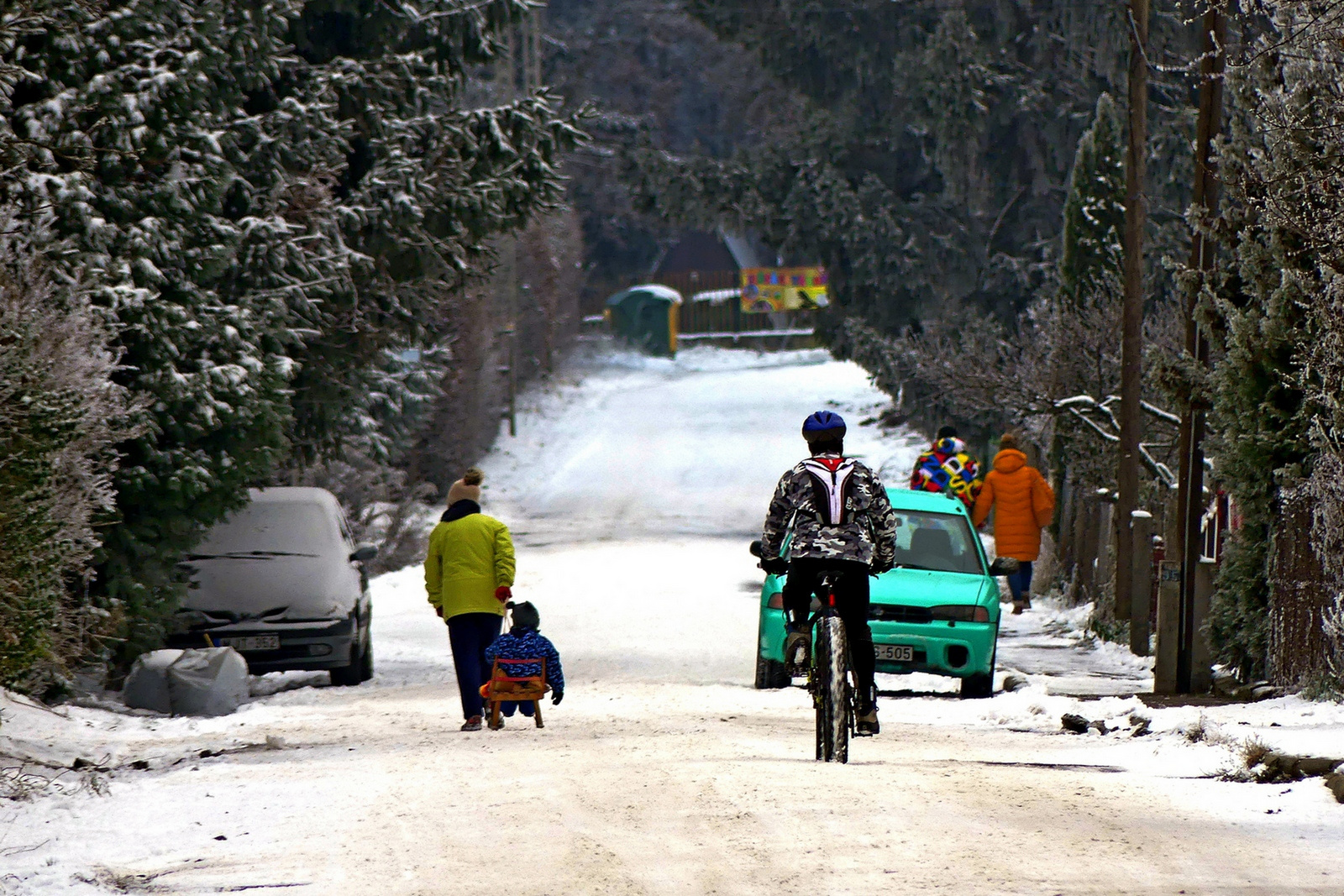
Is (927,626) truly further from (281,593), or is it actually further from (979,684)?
(281,593)

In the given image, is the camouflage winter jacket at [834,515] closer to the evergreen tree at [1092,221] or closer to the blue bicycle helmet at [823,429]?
the blue bicycle helmet at [823,429]

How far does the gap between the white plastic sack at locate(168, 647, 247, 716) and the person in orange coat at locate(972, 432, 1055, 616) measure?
28.5ft

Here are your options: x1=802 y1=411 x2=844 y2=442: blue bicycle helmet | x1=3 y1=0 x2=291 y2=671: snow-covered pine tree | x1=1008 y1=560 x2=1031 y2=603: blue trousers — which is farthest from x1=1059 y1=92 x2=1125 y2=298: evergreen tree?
x1=802 y1=411 x2=844 y2=442: blue bicycle helmet

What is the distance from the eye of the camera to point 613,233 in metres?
76.8

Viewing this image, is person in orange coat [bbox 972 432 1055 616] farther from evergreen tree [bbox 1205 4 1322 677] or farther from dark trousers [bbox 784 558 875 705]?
dark trousers [bbox 784 558 875 705]

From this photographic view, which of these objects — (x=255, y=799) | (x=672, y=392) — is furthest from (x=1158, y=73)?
(x=255, y=799)

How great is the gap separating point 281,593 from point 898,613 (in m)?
5.12

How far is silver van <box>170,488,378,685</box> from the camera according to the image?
1526 centimetres

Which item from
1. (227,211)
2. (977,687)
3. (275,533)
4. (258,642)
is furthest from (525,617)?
(227,211)

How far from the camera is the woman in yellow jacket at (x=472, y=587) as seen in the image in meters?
12.3

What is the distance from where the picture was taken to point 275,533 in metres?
16.2

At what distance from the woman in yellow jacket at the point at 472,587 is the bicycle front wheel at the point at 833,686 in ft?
12.1

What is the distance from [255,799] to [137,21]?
25.3 ft

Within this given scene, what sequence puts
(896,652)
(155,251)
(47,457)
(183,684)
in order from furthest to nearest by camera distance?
(155,251) → (896,652) → (183,684) → (47,457)
